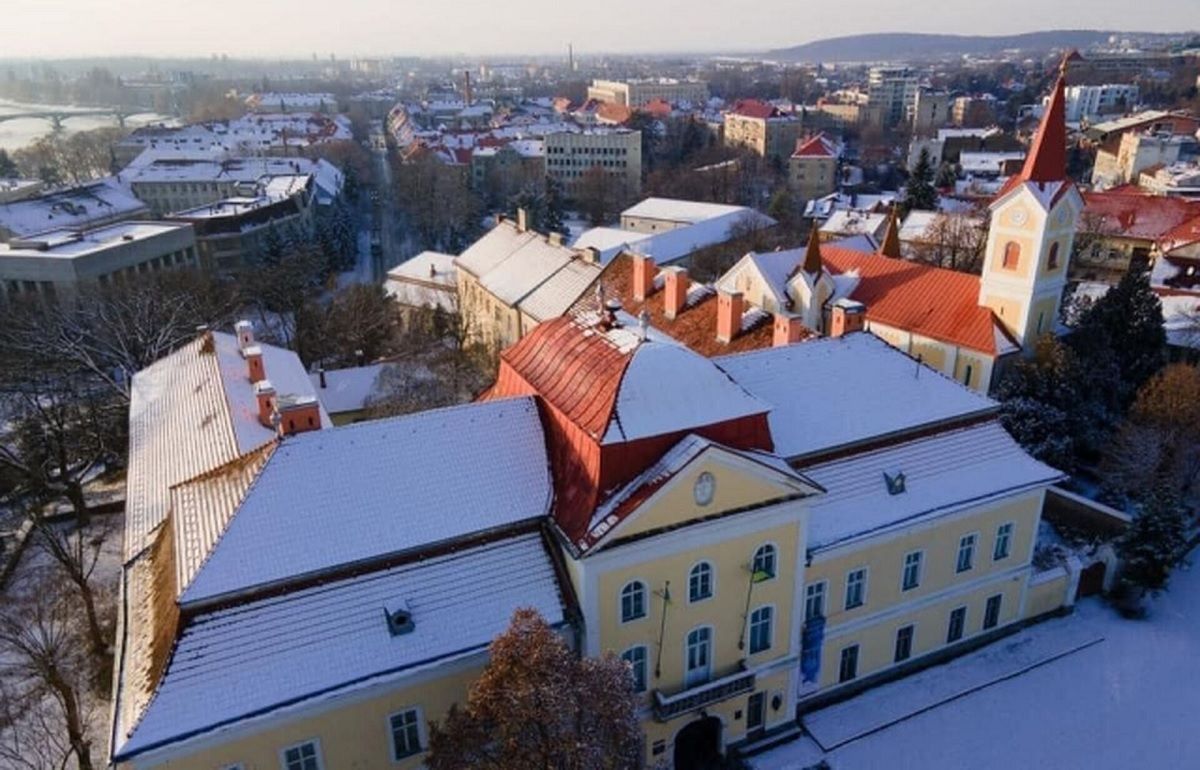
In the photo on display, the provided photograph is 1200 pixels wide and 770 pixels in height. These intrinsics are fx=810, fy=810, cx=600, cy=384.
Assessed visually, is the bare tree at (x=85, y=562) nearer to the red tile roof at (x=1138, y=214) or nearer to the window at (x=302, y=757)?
the window at (x=302, y=757)

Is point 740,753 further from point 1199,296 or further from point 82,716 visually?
point 1199,296

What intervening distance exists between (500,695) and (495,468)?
7.17 m

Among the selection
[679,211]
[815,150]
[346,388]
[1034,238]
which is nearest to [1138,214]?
[1034,238]

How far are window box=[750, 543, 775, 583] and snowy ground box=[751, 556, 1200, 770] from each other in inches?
232

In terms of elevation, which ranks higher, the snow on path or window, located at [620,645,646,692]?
window, located at [620,645,646,692]

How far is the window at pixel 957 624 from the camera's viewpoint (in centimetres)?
2669

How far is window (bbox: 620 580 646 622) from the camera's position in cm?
2002

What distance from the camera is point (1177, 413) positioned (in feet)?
112

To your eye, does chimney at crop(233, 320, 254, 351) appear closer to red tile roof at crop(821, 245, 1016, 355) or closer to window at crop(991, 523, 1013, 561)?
window at crop(991, 523, 1013, 561)

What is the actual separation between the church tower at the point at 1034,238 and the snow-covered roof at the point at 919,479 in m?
16.5

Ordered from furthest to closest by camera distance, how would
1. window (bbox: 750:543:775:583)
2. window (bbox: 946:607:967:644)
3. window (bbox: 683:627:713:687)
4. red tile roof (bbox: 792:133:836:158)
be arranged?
1. red tile roof (bbox: 792:133:836:158)
2. window (bbox: 946:607:967:644)
3. window (bbox: 683:627:713:687)
4. window (bbox: 750:543:775:583)

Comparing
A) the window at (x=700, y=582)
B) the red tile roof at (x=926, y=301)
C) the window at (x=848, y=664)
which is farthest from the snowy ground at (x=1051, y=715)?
the red tile roof at (x=926, y=301)

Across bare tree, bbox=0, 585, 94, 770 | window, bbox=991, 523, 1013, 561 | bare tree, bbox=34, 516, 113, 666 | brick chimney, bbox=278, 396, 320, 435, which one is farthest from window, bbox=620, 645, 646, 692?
bare tree, bbox=34, 516, 113, 666

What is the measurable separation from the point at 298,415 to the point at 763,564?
1317 cm
